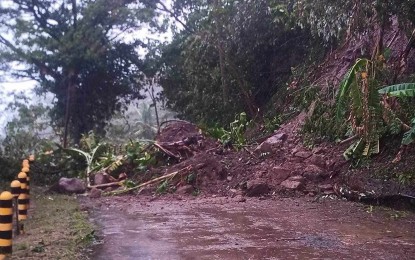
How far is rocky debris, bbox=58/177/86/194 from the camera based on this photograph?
12.4 meters

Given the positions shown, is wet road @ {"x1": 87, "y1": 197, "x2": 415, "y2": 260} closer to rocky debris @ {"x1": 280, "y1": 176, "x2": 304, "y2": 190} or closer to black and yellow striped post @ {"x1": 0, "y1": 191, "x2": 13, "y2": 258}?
rocky debris @ {"x1": 280, "y1": 176, "x2": 304, "y2": 190}

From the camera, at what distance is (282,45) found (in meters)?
16.4

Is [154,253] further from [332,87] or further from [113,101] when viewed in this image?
[113,101]

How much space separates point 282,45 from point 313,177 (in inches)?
301

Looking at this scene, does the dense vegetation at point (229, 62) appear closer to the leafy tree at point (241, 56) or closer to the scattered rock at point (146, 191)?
the leafy tree at point (241, 56)

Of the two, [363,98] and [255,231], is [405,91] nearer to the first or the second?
[363,98]

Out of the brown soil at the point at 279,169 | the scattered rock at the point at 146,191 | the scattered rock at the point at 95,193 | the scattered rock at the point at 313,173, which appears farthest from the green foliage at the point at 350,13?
the scattered rock at the point at 95,193

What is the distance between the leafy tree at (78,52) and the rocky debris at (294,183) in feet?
44.0

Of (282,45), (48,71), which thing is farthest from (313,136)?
(48,71)

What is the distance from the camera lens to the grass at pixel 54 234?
552 centimetres

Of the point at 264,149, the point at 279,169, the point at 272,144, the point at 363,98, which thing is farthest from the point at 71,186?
the point at 363,98

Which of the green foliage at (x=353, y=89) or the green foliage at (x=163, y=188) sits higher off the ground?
the green foliage at (x=353, y=89)

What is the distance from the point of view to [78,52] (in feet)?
70.5

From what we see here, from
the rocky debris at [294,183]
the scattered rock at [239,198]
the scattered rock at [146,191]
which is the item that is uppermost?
the rocky debris at [294,183]
